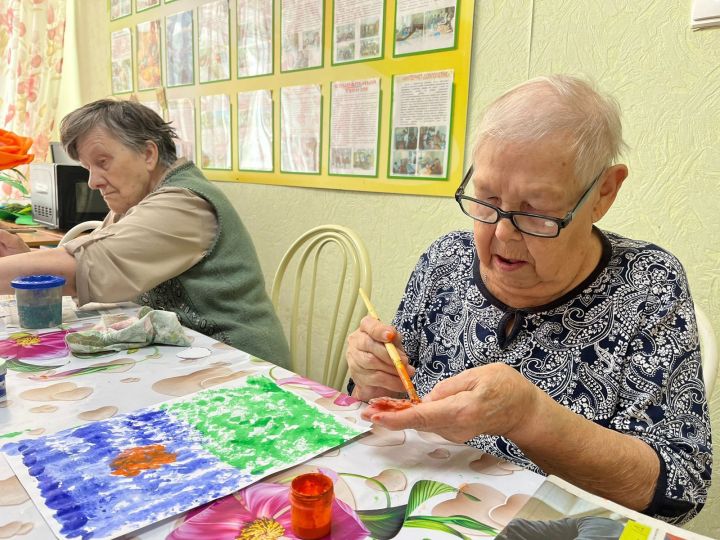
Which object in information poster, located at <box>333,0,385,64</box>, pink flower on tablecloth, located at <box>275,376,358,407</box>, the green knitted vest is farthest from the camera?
information poster, located at <box>333,0,385,64</box>

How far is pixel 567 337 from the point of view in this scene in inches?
33.1

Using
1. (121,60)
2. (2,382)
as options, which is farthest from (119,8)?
(2,382)

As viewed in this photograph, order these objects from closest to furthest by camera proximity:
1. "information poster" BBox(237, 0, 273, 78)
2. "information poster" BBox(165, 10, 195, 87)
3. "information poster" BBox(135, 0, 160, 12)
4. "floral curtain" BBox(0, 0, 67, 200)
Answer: "information poster" BBox(237, 0, 273, 78) < "information poster" BBox(165, 10, 195, 87) < "information poster" BBox(135, 0, 160, 12) < "floral curtain" BBox(0, 0, 67, 200)

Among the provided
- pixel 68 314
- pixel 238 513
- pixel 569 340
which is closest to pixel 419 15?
pixel 569 340

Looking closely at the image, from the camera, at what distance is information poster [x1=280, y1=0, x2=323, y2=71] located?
76.1 inches

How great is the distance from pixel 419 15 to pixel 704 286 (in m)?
1.09

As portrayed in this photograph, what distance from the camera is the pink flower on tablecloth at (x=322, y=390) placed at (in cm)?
84

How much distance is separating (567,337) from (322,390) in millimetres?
404

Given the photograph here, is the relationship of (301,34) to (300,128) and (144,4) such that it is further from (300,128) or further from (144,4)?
(144,4)

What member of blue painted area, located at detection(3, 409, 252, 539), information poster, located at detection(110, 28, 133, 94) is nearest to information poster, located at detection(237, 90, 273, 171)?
information poster, located at detection(110, 28, 133, 94)

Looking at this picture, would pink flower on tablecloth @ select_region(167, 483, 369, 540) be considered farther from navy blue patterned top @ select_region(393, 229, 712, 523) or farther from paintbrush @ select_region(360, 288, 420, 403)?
navy blue patterned top @ select_region(393, 229, 712, 523)

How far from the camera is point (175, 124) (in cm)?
275

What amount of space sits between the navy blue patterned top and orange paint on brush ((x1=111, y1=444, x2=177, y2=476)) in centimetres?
49

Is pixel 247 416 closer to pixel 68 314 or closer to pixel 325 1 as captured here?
pixel 68 314
